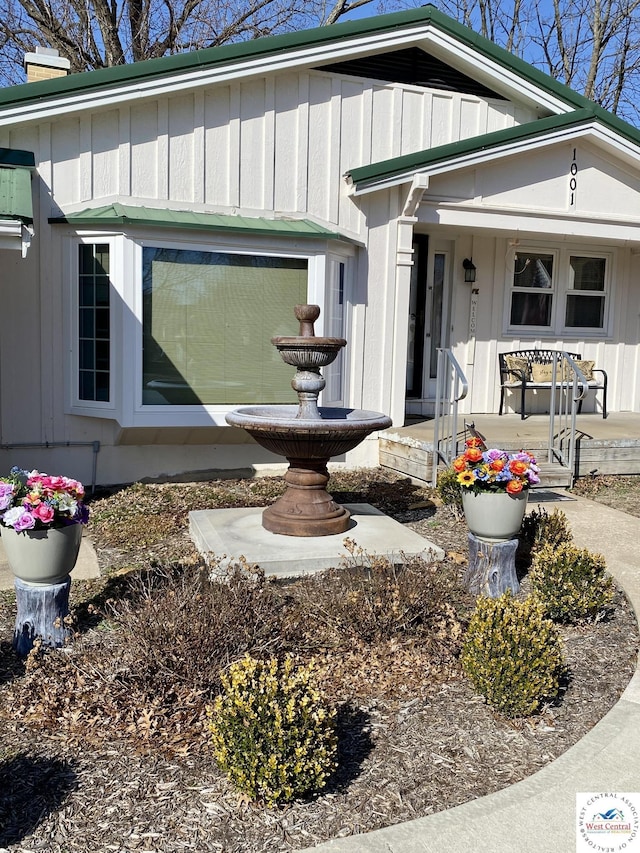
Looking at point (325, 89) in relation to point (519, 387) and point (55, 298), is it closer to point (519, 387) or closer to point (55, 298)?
point (55, 298)

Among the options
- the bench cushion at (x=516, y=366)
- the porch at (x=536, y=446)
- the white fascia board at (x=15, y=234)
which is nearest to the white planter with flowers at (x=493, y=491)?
the porch at (x=536, y=446)

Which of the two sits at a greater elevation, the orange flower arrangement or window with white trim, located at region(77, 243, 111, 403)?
window with white trim, located at region(77, 243, 111, 403)

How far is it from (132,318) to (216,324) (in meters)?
0.89

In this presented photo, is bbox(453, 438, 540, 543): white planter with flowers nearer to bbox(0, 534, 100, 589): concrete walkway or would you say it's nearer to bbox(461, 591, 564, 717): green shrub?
bbox(461, 591, 564, 717): green shrub

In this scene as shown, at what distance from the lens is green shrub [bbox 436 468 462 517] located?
23.7 feet

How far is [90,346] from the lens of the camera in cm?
805

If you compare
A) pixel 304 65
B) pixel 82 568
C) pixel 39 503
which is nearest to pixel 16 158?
pixel 304 65

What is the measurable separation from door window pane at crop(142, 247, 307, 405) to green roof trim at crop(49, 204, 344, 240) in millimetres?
310

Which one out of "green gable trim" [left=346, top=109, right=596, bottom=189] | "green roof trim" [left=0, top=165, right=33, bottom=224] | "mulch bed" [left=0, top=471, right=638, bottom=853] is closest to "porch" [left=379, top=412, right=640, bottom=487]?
"green gable trim" [left=346, top=109, right=596, bottom=189]

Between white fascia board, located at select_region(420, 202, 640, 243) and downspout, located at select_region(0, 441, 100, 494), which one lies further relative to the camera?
white fascia board, located at select_region(420, 202, 640, 243)

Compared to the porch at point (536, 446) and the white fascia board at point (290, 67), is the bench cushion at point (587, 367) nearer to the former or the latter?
the porch at point (536, 446)

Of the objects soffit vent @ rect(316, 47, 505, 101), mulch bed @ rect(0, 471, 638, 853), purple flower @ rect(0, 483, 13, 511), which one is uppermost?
soffit vent @ rect(316, 47, 505, 101)

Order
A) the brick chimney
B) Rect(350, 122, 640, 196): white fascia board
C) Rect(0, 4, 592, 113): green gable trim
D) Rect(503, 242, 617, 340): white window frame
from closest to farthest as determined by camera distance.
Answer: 1. Rect(0, 4, 592, 113): green gable trim
2. the brick chimney
3. Rect(350, 122, 640, 196): white fascia board
4. Rect(503, 242, 617, 340): white window frame

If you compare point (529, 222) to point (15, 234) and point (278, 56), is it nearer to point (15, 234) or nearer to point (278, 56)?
point (278, 56)
